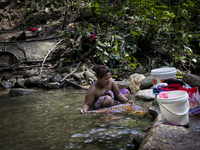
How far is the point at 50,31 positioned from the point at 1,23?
610cm

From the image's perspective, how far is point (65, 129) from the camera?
106 inches

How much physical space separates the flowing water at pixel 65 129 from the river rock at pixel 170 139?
1.19ft

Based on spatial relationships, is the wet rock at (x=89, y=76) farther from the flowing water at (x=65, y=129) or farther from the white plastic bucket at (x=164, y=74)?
the white plastic bucket at (x=164, y=74)

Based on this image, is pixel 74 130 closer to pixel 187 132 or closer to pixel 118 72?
pixel 187 132

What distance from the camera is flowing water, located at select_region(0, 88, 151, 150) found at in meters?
2.16

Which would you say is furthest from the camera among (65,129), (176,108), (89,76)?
(89,76)

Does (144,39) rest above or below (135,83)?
above

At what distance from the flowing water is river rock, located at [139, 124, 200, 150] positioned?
1.19 feet

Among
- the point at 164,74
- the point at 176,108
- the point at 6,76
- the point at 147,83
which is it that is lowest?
the point at 6,76

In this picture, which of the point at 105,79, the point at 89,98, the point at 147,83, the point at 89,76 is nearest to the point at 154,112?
the point at 105,79

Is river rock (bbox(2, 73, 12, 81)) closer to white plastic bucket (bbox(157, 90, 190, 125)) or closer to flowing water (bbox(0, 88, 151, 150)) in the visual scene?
flowing water (bbox(0, 88, 151, 150))

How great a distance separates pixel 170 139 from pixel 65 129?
1488 mm

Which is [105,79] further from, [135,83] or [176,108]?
[135,83]

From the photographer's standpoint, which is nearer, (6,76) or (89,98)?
(89,98)
